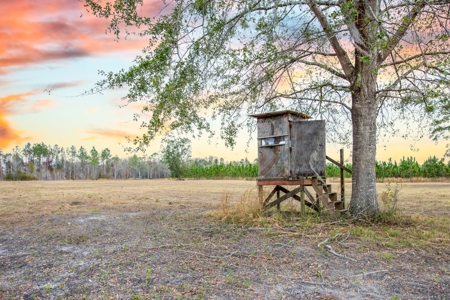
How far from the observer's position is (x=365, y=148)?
388 inches

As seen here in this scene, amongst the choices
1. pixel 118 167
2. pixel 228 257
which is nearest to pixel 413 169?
pixel 228 257

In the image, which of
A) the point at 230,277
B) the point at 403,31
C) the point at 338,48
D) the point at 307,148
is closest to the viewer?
the point at 230,277

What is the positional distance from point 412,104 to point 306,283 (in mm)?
8594

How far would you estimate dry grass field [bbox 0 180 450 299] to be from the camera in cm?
496

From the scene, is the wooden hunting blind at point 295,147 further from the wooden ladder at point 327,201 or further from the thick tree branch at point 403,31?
the thick tree branch at point 403,31

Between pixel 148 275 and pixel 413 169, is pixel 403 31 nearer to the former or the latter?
pixel 148 275

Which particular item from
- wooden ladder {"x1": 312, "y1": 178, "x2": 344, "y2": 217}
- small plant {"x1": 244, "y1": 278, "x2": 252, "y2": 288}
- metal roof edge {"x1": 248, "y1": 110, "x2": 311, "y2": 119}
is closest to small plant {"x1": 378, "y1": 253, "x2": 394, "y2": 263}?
small plant {"x1": 244, "y1": 278, "x2": 252, "y2": 288}

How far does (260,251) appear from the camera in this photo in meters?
6.92

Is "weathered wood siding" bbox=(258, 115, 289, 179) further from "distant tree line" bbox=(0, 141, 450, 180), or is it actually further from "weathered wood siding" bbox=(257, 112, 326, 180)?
"distant tree line" bbox=(0, 141, 450, 180)

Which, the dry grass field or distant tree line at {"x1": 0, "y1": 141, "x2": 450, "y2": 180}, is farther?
distant tree line at {"x1": 0, "y1": 141, "x2": 450, "y2": 180}

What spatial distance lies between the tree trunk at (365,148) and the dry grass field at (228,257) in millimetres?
554

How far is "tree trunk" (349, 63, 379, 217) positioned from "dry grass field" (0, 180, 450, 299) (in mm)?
554

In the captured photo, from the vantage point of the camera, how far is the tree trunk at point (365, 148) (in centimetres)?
981

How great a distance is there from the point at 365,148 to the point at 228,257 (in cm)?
547
